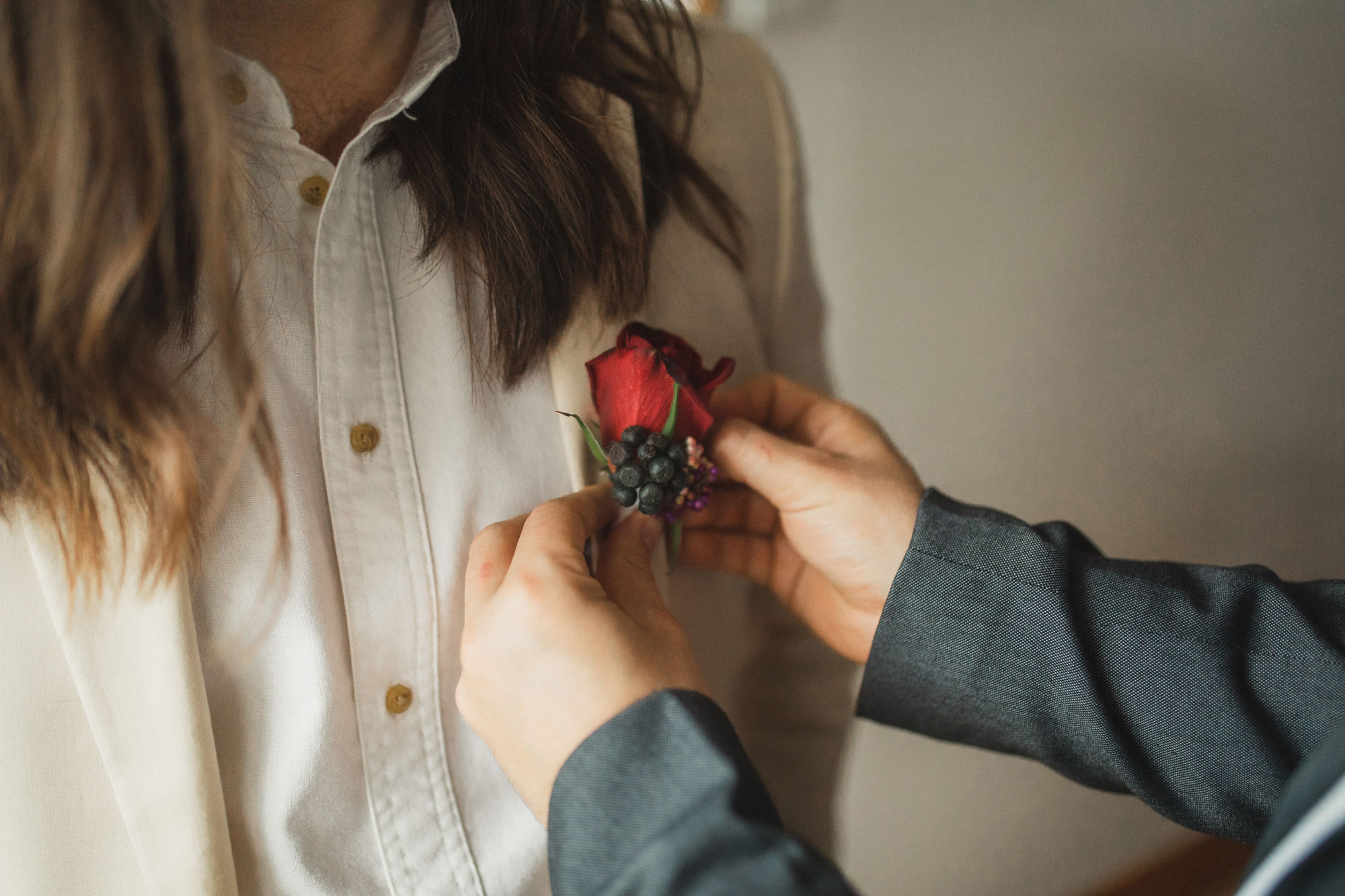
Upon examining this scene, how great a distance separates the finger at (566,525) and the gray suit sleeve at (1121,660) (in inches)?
11.7

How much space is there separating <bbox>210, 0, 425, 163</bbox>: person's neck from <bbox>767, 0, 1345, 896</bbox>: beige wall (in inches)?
26.3

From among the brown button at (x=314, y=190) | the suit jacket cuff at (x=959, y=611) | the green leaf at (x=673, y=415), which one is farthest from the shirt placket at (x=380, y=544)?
the suit jacket cuff at (x=959, y=611)

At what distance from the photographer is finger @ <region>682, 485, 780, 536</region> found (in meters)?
0.80

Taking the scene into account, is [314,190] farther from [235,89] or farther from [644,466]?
[644,466]

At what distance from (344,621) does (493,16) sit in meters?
0.53

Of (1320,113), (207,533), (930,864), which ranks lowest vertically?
(930,864)

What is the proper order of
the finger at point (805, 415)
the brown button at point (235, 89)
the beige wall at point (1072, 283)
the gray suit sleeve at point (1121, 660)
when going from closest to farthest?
the brown button at point (235, 89)
the gray suit sleeve at point (1121, 660)
the finger at point (805, 415)
the beige wall at point (1072, 283)

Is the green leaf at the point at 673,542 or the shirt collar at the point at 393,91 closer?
the shirt collar at the point at 393,91

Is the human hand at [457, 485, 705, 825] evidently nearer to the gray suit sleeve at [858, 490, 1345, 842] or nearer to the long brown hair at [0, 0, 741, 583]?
the long brown hair at [0, 0, 741, 583]

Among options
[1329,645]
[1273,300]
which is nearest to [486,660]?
[1329,645]

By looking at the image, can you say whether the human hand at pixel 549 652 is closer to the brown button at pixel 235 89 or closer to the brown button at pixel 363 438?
the brown button at pixel 363 438

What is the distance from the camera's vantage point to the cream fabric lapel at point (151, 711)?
481 mm

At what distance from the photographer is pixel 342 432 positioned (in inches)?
22.0

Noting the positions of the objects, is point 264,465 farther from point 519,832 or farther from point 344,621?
point 519,832
